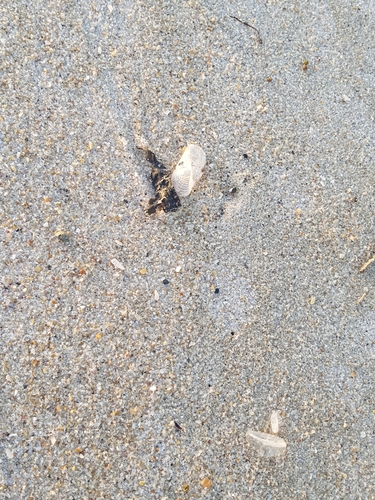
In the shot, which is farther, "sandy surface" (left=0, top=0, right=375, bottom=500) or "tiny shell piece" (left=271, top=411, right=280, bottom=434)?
"tiny shell piece" (left=271, top=411, right=280, bottom=434)

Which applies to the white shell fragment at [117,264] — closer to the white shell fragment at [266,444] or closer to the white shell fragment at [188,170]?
the white shell fragment at [188,170]

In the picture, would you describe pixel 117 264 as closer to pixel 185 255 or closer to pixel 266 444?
pixel 185 255

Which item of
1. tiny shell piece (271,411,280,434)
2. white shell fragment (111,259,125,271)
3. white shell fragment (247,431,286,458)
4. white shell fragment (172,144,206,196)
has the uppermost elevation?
white shell fragment (172,144,206,196)

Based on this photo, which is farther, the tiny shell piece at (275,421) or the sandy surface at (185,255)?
the tiny shell piece at (275,421)

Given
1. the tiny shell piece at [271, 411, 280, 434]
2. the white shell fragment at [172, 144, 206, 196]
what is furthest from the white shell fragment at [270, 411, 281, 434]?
the white shell fragment at [172, 144, 206, 196]

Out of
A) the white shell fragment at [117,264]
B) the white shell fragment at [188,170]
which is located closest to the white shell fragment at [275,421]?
the white shell fragment at [117,264]

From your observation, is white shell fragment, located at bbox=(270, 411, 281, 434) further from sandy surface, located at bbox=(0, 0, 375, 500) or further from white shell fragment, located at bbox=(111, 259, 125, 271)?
white shell fragment, located at bbox=(111, 259, 125, 271)

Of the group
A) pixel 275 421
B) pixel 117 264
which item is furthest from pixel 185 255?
pixel 275 421
